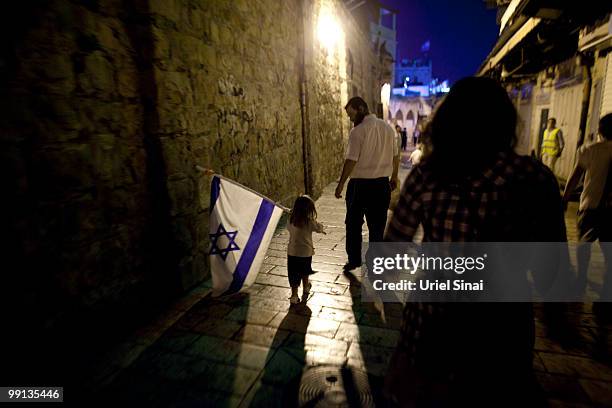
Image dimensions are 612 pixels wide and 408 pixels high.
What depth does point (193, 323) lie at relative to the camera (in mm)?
3275

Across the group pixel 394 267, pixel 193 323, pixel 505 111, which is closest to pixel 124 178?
pixel 193 323

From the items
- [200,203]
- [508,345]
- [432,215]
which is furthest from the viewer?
[200,203]

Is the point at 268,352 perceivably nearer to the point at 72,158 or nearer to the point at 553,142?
the point at 72,158

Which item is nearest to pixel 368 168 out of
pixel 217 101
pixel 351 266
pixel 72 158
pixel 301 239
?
pixel 301 239

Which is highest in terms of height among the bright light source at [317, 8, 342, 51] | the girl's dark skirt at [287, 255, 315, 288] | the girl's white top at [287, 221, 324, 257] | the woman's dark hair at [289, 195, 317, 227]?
the bright light source at [317, 8, 342, 51]

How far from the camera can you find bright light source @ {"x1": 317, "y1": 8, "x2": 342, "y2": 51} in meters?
9.01

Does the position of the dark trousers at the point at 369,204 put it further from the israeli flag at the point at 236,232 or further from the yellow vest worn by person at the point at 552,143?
the yellow vest worn by person at the point at 552,143

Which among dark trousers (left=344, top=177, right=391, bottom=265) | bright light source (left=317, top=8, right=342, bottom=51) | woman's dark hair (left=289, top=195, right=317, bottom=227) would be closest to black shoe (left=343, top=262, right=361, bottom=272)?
dark trousers (left=344, top=177, right=391, bottom=265)

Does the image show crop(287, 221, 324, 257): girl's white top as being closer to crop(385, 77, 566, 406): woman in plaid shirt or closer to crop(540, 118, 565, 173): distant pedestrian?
crop(385, 77, 566, 406): woman in plaid shirt

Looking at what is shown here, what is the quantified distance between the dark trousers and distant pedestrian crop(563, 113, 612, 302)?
1781 millimetres

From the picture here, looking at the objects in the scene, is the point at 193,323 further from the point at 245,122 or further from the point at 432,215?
the point at 245,122

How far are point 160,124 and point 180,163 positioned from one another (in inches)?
18.3

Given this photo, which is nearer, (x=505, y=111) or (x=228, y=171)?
(x=505, y=111)

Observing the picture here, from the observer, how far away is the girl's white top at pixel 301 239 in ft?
11.6
